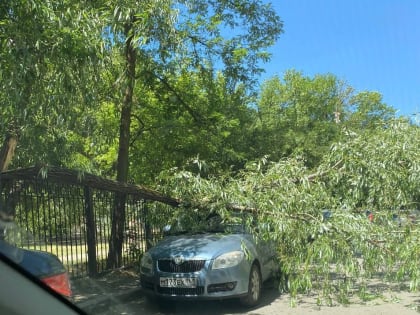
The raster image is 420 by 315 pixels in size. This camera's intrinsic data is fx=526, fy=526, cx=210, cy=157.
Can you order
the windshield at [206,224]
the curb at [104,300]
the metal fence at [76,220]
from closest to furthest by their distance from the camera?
the curb at [104,300]
the metal fence at [76,220]
the windshield at [206,224]

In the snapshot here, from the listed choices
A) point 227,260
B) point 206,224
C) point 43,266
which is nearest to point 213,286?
point 227,260

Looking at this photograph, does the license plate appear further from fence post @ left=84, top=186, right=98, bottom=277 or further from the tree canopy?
fence post @ left=84, top=186, right=98, bottom=277

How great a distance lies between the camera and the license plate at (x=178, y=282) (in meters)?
7.59

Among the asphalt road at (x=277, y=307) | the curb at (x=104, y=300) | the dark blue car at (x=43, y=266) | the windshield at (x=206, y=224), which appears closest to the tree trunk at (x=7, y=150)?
the curb at (x=104, y=300)

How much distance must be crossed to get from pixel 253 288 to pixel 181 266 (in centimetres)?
122

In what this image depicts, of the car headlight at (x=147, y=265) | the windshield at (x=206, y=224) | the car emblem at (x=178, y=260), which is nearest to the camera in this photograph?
the car emblem at (x=178, y=260)

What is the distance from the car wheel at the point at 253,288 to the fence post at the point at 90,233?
351 centimetres

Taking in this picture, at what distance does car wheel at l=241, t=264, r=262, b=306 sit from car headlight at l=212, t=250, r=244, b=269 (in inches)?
15.9

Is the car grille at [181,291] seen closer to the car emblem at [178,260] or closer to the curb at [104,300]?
the car emblem at [178,260]

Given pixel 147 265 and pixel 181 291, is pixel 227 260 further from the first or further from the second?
pixel 147 265

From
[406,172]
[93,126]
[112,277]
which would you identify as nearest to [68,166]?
[93,126]

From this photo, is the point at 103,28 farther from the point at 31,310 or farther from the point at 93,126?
the point at 31,310

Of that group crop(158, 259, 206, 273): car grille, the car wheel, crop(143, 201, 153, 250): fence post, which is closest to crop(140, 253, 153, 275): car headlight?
crop(158, 259, 206, 273): car grille

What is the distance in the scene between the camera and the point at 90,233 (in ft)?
34.0
